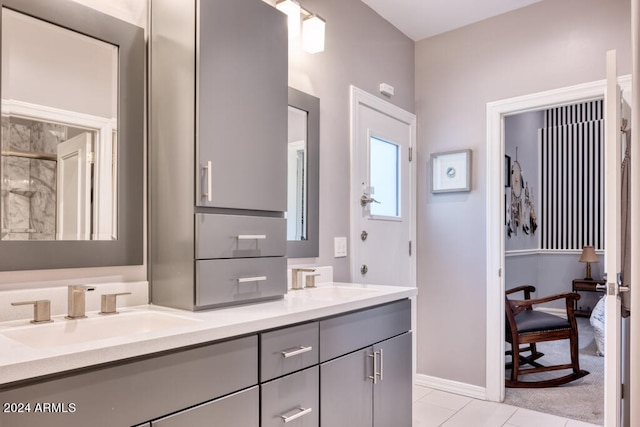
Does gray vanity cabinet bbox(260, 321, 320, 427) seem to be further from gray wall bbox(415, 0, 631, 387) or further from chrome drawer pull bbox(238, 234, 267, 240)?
gray wall bbox(415, 0, 631, 387)

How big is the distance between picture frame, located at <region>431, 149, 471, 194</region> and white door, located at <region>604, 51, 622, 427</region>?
1.27m

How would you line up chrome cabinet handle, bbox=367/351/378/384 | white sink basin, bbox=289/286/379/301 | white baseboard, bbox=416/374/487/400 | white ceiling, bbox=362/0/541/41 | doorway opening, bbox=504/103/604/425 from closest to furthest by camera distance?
chrome cabinet handle, bbox=367/351/378/384 → white sink basin, bbox=289/286/379/301 → white ceiling, bbox=362/0/541/41 → white baseboard, bbox=416/374/487/400 → doorway opening, bbox=504/103/604/425

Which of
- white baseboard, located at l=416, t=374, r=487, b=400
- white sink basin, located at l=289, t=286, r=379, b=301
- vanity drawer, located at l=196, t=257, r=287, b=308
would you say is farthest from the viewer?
white baseboard, located at l=416, t=374, r=487, b=400

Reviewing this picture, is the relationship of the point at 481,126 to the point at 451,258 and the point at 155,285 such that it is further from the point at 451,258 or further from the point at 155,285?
the point at 155,285

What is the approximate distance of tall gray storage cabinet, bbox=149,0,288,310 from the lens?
4.92 feet

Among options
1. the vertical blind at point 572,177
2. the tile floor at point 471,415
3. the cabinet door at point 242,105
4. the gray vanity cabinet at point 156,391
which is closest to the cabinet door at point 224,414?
the gray vanity cabinet at point 156,391

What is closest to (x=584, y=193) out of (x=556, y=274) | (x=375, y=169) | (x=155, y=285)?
(x=556, y=274)

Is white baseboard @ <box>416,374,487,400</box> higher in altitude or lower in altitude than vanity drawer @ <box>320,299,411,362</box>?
lower

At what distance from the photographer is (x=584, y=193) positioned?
5898 millimetres

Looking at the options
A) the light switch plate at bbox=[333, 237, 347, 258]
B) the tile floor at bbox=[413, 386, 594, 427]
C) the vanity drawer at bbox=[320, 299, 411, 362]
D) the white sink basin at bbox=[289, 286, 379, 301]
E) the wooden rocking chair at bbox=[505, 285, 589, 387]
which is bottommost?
the tile floor at bbox=[413, 386, 594, 427]

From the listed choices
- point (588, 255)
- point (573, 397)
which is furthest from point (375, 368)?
point (588, 255)

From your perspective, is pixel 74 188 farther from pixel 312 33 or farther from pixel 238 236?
pixel 312 33

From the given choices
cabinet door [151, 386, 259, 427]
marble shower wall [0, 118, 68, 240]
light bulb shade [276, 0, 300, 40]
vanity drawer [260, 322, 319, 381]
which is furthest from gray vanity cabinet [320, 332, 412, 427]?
light bulb shade [276, 0, 300, 40]

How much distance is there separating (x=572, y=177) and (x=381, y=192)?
4289 millimetres
